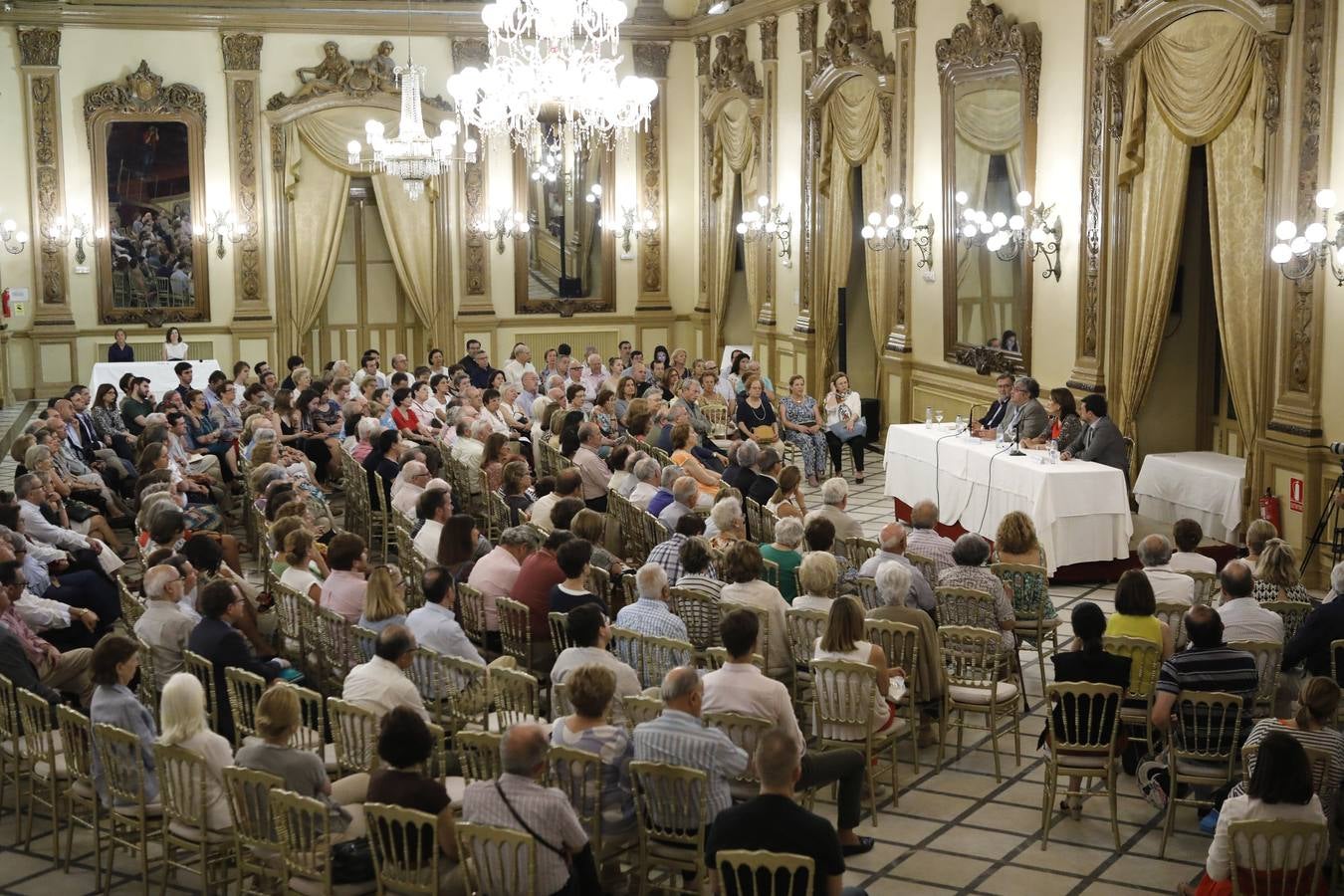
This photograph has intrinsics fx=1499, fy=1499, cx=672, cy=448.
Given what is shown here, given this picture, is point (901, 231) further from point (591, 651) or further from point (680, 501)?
point (591, 651)

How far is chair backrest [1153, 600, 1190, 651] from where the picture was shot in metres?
7.11

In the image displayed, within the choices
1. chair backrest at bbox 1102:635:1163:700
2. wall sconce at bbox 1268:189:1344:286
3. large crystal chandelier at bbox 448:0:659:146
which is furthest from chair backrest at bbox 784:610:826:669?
large crystal chandelier at bbox 448:0:659:146

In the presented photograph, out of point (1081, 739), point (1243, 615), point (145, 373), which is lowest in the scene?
point (1081, 739)

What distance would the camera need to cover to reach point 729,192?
19.7 metres

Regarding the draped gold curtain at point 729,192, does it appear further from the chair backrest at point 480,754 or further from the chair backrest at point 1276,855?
the chair backrest at point 1276,855

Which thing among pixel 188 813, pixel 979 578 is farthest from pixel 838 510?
pixel 188 813

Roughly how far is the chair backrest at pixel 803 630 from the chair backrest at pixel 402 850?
8.39 feet

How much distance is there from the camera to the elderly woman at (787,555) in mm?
8023

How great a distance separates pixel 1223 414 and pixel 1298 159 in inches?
107

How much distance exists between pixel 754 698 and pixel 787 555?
2342 millimetres

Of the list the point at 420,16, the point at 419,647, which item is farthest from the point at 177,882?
the point at 420,16

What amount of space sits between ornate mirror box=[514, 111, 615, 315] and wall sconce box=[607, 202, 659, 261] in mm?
154

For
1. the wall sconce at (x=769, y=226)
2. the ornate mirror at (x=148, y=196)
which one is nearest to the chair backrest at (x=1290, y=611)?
the wall sconce at (x=769, y=226)

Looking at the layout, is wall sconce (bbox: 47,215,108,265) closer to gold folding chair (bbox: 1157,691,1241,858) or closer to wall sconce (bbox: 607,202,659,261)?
wall sconce (bbox: 607,202,659,261)
